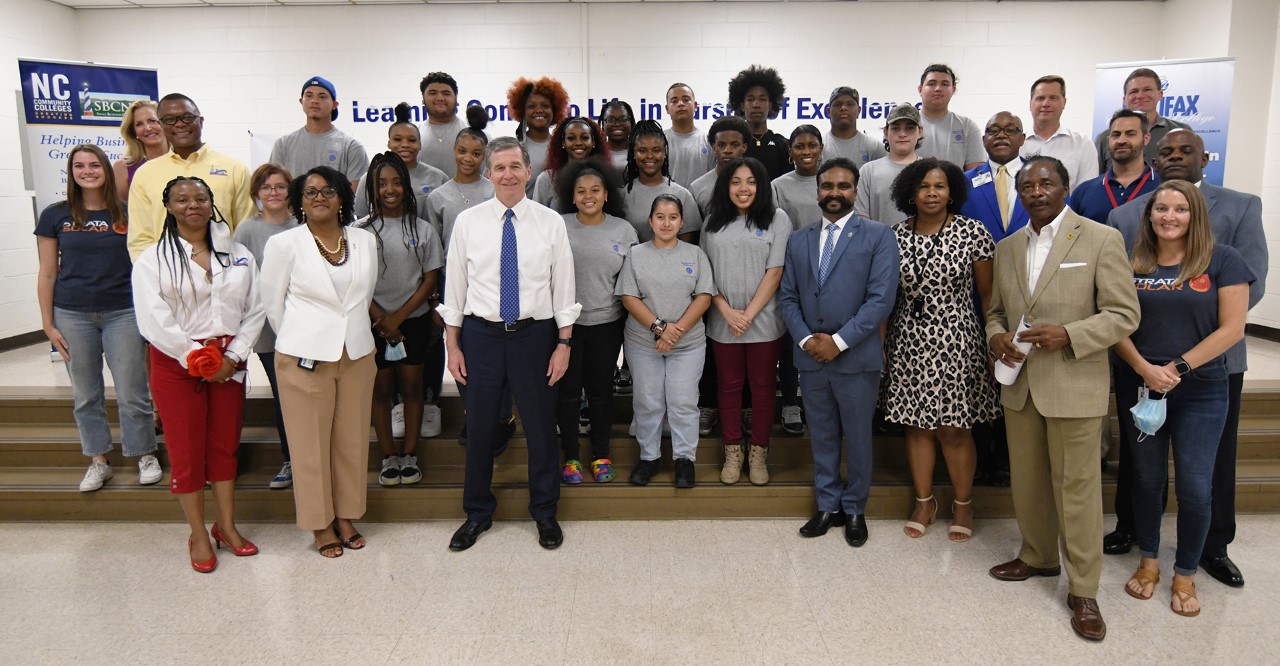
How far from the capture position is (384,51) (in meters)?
7.84

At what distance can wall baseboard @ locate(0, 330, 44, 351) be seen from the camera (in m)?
6.64

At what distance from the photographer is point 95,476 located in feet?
12.2

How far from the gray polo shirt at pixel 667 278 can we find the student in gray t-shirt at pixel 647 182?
0.29 m

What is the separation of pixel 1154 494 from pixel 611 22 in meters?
6.60

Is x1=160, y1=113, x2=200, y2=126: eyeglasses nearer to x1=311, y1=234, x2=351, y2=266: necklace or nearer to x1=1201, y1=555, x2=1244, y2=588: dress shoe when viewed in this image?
x1=311, y1=234, x2=351, y2=266: necklace

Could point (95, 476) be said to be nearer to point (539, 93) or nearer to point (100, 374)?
point (100, 374)

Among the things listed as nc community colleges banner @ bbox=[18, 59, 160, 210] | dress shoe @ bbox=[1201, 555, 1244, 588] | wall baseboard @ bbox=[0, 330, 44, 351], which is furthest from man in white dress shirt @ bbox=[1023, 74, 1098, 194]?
wall baseboard @ bbox=[0, 330, 44, 351]

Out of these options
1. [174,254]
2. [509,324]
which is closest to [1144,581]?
[509,324]

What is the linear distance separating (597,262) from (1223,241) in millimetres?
2488

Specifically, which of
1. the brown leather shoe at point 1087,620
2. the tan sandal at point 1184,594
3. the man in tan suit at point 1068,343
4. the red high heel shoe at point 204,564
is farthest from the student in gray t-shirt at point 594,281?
the tan sandal at point 1184,594

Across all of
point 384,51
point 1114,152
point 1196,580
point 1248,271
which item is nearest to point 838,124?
point 1114,152

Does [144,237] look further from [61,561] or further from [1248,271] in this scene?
[1248,271]

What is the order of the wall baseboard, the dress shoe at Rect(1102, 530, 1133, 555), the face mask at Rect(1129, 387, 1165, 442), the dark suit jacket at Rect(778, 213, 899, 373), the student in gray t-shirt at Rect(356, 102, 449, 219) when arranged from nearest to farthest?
the face mask at Rect(1129, 387, 1165, 442), the dark suit jacket at Rect(778, 213, 899, 373), the dress shoe at Rect(1102, 530, 1133, 555), the student in gray t-shirt at Rect(356, 102, 449, 219), the wall baseboard

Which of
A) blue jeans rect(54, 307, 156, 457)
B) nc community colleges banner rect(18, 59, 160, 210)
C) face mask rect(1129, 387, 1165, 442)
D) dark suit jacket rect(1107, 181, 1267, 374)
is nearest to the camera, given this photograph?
face mask rect(1129, 387, 1165, 442)
